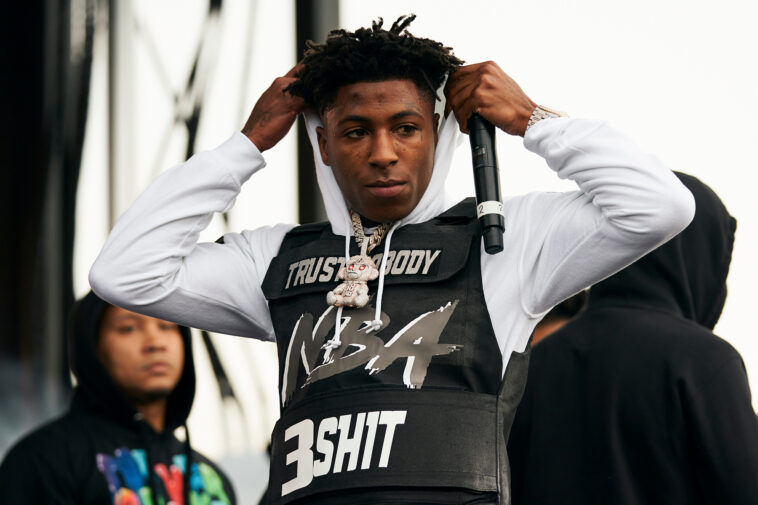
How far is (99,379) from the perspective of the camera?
369 cm

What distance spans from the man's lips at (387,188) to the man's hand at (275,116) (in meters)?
0.32

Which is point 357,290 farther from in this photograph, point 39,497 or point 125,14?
point 125,14

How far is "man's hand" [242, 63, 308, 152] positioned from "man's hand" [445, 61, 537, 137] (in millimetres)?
346

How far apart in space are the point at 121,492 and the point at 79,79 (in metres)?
2.28

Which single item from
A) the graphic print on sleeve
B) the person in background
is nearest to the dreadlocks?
the person in background

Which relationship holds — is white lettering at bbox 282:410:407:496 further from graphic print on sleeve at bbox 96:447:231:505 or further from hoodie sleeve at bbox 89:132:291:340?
graphic print on sleeve at bbox 96:447:231:505

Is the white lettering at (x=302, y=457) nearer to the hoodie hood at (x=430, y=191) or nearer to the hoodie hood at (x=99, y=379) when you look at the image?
the hoodie hood at (x=430, y=191)

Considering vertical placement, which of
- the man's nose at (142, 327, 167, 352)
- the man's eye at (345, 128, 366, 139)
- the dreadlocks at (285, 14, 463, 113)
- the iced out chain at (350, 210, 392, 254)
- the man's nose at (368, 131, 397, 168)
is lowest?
the man's nose at (142, 327, 167, 352)

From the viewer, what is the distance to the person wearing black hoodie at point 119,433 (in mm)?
3455

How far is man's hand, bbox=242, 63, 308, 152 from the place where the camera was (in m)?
2.50

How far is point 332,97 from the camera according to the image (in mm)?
2363

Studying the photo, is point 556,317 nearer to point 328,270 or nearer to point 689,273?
point 689,273

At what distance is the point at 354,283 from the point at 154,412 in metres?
1.78

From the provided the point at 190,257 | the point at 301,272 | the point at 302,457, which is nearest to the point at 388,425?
the point at 302,457
